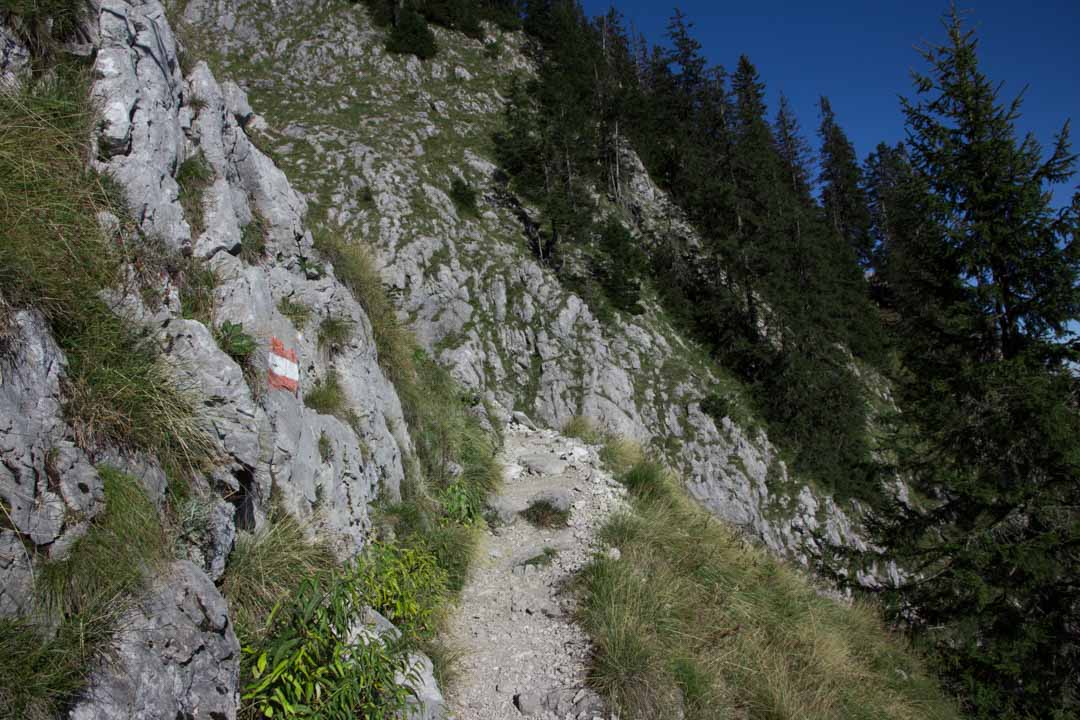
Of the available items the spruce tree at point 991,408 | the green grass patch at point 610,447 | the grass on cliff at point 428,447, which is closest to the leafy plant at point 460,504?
the grass on cliff at point 428,447

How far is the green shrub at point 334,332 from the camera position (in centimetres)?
610

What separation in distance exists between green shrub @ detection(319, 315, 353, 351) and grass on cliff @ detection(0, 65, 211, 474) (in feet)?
8.06

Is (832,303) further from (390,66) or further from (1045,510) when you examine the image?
(390,66)

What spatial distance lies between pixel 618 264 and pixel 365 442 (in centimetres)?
1979

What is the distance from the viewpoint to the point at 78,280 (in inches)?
119

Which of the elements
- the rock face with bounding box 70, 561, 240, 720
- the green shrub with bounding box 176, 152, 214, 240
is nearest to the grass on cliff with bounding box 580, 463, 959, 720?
the rock face with bounding box 70, 561, 240, 720

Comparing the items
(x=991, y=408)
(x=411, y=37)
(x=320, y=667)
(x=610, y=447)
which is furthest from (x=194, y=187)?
(x=411, y=37)

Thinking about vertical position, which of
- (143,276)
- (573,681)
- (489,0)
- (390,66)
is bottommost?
(573,681)

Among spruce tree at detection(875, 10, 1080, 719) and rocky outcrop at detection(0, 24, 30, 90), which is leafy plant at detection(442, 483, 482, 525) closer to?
rocky outcrop at detection(0, 24, 30, 90)

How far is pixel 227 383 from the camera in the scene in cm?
360

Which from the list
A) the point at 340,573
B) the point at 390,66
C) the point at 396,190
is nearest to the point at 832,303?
the point at 396,190

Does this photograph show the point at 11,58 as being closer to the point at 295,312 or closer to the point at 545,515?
the point at 295,312

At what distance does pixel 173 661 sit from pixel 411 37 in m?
38.0

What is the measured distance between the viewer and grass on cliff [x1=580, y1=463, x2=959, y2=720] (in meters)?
4.29
